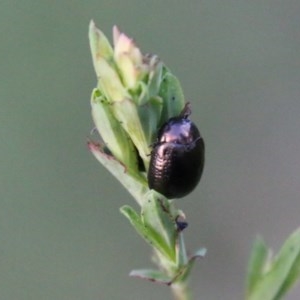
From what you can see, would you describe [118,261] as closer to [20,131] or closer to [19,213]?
[19,213]

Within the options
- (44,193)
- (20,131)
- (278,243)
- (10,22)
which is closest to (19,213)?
(44,193)

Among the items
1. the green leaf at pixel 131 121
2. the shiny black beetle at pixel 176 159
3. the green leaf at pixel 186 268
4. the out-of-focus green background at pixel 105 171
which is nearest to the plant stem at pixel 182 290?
the green leaf at pixel 186 268

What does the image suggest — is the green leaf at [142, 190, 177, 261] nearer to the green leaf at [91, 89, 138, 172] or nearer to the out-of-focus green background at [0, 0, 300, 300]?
the green leaf at [91, 89, 138, 172]

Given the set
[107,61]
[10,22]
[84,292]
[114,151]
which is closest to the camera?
[107,61]

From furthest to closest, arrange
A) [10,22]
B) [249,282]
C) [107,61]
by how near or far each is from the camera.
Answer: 1. [10,22]
2. [249,282]
3. [107,61]

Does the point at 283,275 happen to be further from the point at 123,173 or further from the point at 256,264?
the point at 123,173

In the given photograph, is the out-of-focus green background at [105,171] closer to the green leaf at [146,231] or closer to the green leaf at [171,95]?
the green leaf at [146,231]

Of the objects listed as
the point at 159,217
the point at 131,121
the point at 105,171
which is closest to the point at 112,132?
the point at 131,121
